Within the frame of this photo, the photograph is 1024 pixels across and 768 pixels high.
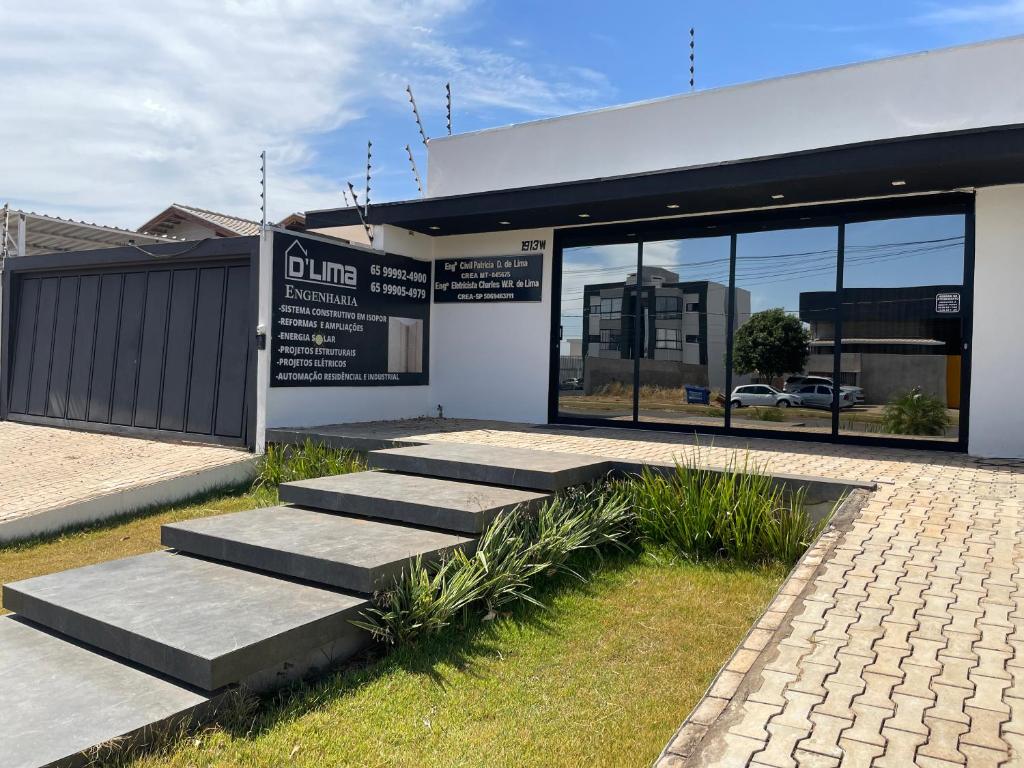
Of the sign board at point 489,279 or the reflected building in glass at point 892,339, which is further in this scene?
the sign board at point 489,279

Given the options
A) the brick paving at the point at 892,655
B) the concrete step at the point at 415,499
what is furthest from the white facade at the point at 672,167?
the concrete step at the point at 415,499

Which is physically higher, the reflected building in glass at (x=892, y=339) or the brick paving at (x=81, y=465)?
the reflected building in glass at (x=892, y=339)

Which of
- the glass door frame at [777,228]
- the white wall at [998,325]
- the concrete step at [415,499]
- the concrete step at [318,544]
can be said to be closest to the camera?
the concrete step at [318,544]

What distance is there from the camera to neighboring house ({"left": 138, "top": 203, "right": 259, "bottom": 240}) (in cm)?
2114

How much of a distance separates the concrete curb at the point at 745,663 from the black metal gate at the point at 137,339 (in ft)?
23.7

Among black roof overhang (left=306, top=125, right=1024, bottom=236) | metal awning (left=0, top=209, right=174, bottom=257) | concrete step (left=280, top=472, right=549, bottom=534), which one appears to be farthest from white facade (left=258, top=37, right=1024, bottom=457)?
metal awning (left=0, top=209, right=174, bottom=257)

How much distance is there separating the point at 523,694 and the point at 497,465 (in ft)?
9.40

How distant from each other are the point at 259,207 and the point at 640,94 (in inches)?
223

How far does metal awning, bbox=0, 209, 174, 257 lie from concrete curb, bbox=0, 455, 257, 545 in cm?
543

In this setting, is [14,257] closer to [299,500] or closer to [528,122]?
[528,122]

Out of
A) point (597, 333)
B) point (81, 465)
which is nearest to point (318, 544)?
point (81, 465)

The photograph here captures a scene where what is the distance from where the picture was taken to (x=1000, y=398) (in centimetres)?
839

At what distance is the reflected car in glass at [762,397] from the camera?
375 inches

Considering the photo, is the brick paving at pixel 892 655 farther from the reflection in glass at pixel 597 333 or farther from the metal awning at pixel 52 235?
the metal awning at pixel 52 235
